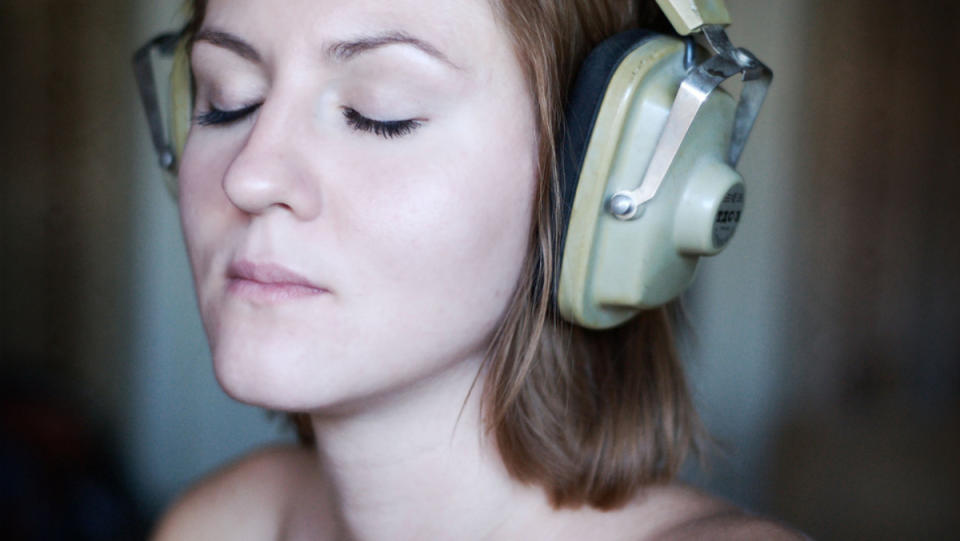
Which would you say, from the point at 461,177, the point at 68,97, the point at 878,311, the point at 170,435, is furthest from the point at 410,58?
the point at 878,311

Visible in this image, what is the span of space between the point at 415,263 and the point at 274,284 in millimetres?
162

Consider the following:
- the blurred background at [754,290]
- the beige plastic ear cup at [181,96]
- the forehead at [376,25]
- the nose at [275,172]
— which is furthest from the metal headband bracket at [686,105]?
the blurred background at [754,290]

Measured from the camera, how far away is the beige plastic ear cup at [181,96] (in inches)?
54.2

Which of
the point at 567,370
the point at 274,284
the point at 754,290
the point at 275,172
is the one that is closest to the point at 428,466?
the point at 567,370

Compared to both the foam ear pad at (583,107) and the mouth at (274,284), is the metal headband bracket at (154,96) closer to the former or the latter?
→ the mouth at (274,284)

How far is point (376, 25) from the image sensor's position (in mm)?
1073

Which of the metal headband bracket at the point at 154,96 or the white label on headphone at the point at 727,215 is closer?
the white label on headphone at the point at 727,215

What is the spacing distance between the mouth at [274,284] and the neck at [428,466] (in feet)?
0.71

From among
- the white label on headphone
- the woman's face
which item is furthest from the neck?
the white label on headphone

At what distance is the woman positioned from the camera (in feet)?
3.49

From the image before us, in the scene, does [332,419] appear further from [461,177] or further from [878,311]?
[878,311]

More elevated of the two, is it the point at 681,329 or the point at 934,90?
the point at 681,329

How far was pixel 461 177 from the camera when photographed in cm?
108

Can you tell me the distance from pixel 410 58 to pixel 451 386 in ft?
1.40
